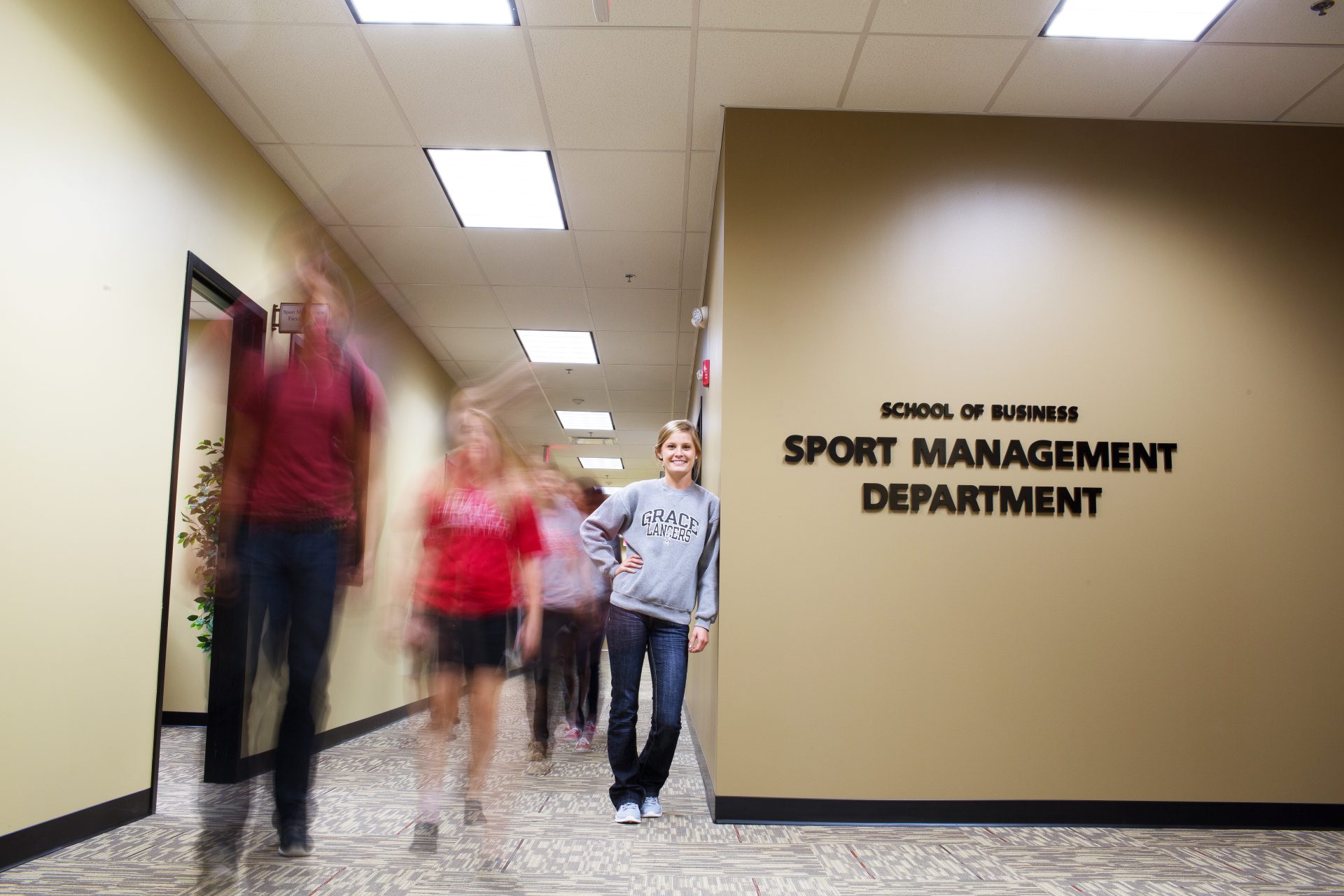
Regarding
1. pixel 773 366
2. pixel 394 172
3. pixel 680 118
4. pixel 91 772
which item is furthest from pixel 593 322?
pixel 91 772

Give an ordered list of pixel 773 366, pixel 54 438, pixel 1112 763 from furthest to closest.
Answer: 1. pixel 773 366
2. pixel 1112 763
3. pixel 54 438

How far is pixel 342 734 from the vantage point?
4605mm

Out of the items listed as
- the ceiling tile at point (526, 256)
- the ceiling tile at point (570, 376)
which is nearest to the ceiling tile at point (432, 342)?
the ceiling tile at point (570, 376)

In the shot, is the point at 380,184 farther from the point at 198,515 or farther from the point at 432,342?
the point at 432,342

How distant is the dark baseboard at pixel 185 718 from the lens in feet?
16.6

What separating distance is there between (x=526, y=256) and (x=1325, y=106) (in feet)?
12.0

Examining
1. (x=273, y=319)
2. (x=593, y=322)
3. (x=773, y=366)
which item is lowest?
(x=773, y=366)

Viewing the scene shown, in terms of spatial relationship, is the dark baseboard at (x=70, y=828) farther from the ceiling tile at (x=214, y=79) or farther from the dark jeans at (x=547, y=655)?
the ceiling tile at (x=214, y=79)

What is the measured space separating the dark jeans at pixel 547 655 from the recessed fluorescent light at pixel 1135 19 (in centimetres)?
305

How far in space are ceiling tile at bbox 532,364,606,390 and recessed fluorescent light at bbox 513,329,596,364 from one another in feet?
0.42

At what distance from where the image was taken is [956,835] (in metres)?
2.73

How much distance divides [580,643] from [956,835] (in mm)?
2216

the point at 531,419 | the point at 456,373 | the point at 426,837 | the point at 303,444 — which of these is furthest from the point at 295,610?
the point at 531,419

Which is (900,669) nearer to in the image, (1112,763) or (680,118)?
(1112,763)
